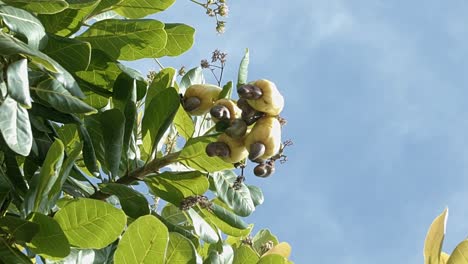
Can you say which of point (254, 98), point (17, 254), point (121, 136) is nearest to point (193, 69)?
point (121, 136)

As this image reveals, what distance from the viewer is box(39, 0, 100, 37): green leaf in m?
2.50

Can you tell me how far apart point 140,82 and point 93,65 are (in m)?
0.18

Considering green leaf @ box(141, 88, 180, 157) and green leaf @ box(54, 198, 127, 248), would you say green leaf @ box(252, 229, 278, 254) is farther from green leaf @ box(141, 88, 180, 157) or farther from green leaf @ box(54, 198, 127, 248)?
green leaf @ box(54, 198, 127, 248)

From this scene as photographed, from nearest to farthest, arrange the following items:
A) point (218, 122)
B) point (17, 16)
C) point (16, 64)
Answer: point (16, 64)
point (17, 16)
point (218, 122)

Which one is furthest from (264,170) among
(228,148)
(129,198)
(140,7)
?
(140,7)

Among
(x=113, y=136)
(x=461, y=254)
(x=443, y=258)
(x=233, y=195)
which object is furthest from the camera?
(x=233, y=195)

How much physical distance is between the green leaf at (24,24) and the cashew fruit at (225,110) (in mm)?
482

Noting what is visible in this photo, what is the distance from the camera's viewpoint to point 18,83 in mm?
1923

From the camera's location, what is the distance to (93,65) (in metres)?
2.54

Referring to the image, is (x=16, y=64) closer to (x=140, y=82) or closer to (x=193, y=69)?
(x=140, y=82)

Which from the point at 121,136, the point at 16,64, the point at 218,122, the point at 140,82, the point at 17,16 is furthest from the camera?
the point at 140,82

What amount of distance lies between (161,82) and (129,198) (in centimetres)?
43

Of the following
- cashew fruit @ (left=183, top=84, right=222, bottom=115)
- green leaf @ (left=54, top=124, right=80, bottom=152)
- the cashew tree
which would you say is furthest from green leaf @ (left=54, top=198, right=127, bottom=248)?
green leaf @ (left=54, top=124, right=80, bottom=152)

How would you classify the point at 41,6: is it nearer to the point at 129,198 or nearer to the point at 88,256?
the point at 129,198
